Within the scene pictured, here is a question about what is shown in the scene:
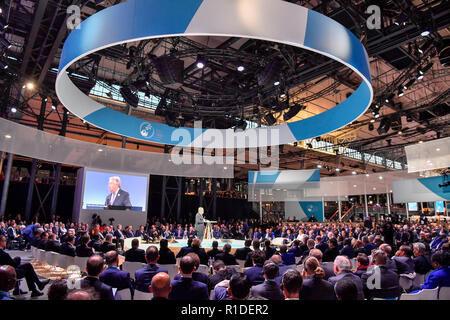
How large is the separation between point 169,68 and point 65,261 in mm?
5477

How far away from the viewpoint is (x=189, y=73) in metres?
13.2

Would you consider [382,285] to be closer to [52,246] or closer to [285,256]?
[285,256]

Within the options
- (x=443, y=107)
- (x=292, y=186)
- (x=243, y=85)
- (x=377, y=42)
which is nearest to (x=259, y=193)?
(x=292, y=186)

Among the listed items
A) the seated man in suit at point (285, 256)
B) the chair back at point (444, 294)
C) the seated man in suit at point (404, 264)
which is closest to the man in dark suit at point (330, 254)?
the seated man in suit at point (285, 256)

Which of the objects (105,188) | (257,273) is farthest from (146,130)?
(105,188)

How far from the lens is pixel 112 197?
15.8m

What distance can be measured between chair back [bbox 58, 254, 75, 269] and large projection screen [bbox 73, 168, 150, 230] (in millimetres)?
9350

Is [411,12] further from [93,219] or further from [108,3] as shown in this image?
[93,219]

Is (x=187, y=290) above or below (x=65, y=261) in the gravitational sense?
above

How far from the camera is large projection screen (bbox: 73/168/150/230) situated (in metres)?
15.0

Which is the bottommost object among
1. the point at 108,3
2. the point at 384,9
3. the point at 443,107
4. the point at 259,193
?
the point at 259,193

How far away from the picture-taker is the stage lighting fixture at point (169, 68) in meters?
8.42

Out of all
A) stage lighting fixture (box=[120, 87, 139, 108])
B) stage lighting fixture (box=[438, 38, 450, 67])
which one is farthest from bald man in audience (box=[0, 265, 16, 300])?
stage lighting fixture (box=[438, 38, 450, 67])
